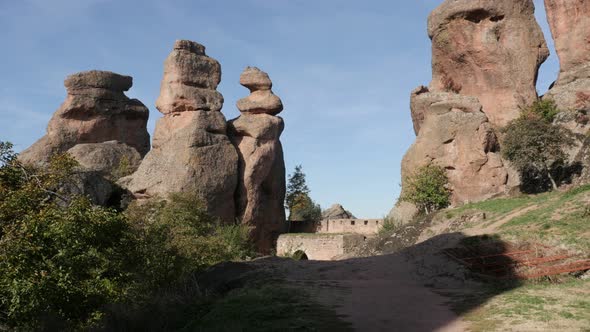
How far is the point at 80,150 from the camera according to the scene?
34.8 m

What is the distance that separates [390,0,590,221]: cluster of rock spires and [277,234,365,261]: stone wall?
10.7 ft

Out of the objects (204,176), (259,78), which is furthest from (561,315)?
(259,78)

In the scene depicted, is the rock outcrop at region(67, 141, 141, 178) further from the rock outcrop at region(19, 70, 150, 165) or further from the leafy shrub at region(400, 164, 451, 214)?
the leafy shrub at region(400, 164, 451, 214)

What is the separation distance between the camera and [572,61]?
33.3 metres

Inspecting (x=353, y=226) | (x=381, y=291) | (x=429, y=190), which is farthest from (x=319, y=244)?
(x=381, y=291)

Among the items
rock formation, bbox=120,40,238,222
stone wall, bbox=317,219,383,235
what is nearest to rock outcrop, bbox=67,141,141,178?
rock formation, bbox=120,40,238,222

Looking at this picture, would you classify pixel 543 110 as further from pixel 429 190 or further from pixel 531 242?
pixel 531 242

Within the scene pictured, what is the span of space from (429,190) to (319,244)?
28.4ft

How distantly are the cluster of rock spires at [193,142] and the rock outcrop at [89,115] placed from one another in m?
0.07

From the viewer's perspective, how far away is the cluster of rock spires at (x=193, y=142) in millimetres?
32250

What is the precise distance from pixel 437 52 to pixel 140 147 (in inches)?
909

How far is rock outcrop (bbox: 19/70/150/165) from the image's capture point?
38562 millimetres

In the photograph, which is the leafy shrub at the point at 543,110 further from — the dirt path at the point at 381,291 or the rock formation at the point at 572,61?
the dirt path at the point at 381,291

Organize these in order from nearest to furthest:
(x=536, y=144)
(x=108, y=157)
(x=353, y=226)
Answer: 1. (x=536, y=144)
2. (x=108, y=157)
3. (x=353, y=226)
